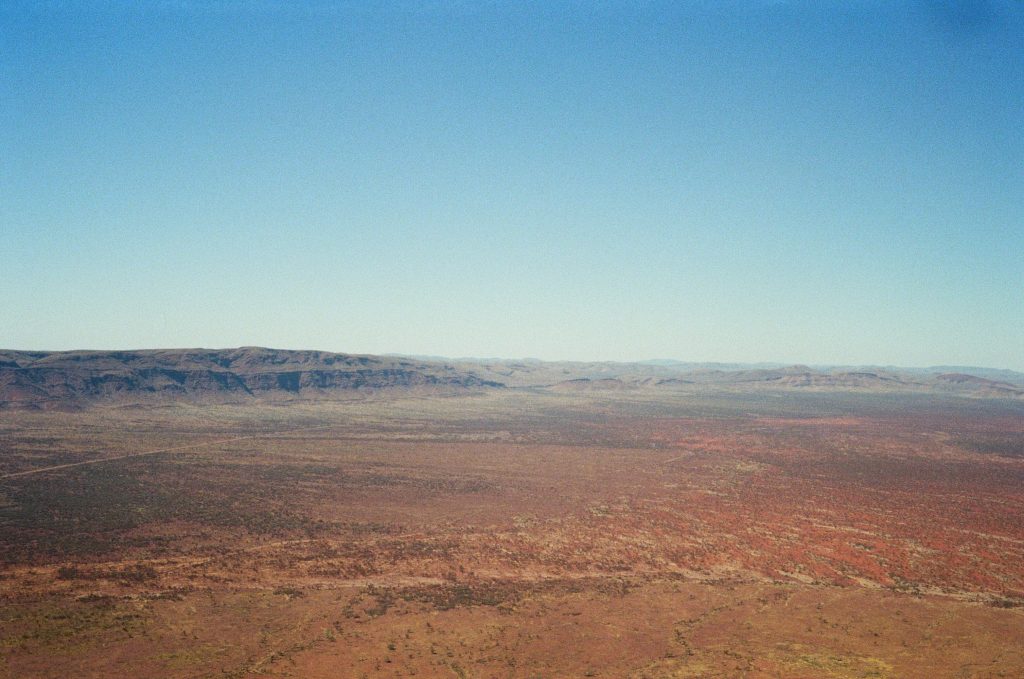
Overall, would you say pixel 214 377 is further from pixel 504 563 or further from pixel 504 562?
pixel 504 563

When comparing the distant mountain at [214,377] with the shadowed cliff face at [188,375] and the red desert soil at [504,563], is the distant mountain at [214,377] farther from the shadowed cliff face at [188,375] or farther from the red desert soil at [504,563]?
the red desert soil at [504,563]

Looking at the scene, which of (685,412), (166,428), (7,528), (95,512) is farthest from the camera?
(685,412)

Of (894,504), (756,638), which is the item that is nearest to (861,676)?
(756,638)

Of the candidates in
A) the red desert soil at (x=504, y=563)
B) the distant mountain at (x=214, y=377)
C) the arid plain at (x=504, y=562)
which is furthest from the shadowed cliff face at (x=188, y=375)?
the red desert soil at (x=504, y=563)

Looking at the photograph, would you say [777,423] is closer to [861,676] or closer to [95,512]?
[861,676]

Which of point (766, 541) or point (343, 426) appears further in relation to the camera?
point (343, 426)

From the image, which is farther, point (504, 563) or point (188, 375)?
point (188, 375)

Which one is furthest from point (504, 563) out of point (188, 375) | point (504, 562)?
point (188, 375)
